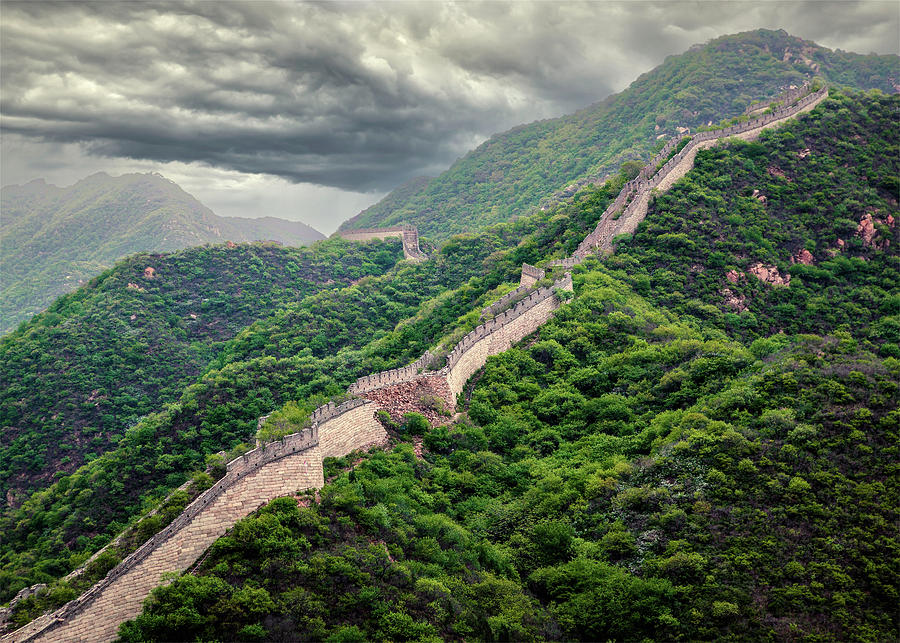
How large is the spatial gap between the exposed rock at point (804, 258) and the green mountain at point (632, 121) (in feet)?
161

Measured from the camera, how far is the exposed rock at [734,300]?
1934 inches

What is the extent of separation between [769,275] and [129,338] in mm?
61918

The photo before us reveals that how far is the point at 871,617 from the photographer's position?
19984mm

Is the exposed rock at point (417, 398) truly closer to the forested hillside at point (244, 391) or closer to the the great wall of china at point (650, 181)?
the forested hillside at point (244, 391)

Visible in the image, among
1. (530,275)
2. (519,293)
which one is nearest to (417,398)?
(519,293)

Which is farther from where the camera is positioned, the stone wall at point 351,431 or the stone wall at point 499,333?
the stone wall at point 499,333

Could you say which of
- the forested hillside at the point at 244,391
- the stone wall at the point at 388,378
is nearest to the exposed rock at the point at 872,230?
the forested hillside at the point at 244,391

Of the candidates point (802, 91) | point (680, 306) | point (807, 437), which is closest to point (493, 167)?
point (802, 91)

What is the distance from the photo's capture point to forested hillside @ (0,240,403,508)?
195 ft

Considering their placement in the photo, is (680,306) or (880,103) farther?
(880,103)

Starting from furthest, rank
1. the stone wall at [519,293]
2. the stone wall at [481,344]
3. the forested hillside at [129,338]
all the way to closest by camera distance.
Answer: the forested hillside at [129,338] < the stone wall at [519,293] < the stone wall at [481,344]

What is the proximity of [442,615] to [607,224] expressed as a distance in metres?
40.6

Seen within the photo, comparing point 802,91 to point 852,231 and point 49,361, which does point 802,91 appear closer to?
point 852,231

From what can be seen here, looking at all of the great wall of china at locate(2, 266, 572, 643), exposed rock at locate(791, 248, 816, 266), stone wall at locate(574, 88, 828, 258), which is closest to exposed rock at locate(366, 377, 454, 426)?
the great wall of china at locate(2, 266, 572, 643)
